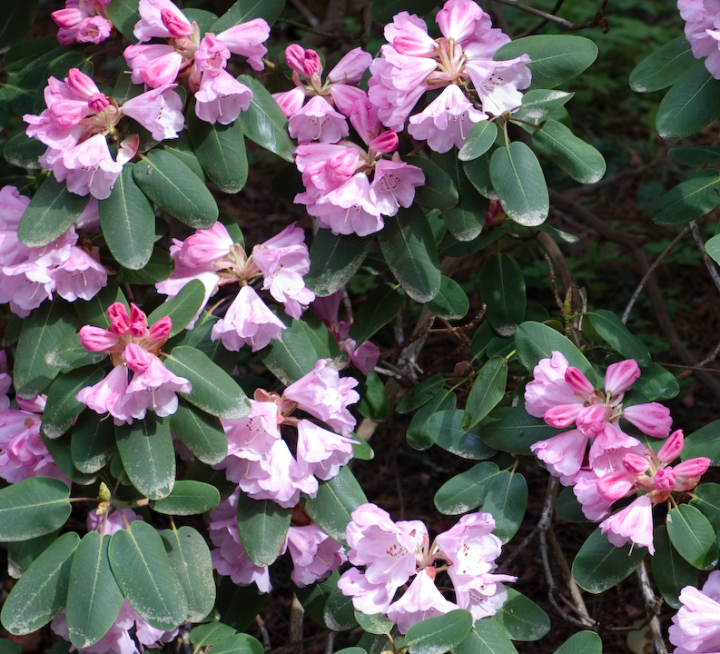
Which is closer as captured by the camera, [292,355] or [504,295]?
[292,355]

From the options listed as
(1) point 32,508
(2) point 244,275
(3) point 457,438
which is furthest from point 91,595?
(3) point 457,438

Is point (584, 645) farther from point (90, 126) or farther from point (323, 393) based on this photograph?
point (90, 126)

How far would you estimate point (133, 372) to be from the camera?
4.58 ft

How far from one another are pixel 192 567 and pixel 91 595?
0.77ft

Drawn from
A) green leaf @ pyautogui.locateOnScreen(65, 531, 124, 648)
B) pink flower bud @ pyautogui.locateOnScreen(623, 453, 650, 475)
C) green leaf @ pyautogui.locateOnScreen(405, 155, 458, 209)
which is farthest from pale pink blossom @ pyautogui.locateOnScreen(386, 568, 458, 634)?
green leaf @ pyautogui.locateOnScreen(405, 155, 458, 209)

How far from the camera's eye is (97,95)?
55.4 inches

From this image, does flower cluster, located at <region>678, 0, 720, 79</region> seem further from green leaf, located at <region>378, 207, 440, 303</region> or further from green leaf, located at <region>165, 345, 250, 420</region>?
green leaf, located at <region>165, 345, 250, 420</region>

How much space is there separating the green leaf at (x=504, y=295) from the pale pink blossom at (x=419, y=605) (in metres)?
0.65

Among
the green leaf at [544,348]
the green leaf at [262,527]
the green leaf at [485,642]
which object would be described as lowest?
the green leaf at [262,527]

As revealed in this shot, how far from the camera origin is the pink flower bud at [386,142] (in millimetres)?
1455

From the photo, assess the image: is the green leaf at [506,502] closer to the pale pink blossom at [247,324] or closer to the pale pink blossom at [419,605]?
the pale pink blossom at [419,605]

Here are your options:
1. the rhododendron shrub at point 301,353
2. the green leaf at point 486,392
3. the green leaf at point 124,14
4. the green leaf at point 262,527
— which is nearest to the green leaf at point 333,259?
the rhododendron shrub at point 301,353

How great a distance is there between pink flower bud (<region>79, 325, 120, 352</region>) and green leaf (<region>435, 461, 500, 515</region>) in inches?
27.9

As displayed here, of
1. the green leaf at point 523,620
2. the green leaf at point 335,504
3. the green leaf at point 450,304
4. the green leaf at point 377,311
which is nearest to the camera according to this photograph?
the green leaf at point 523,620
